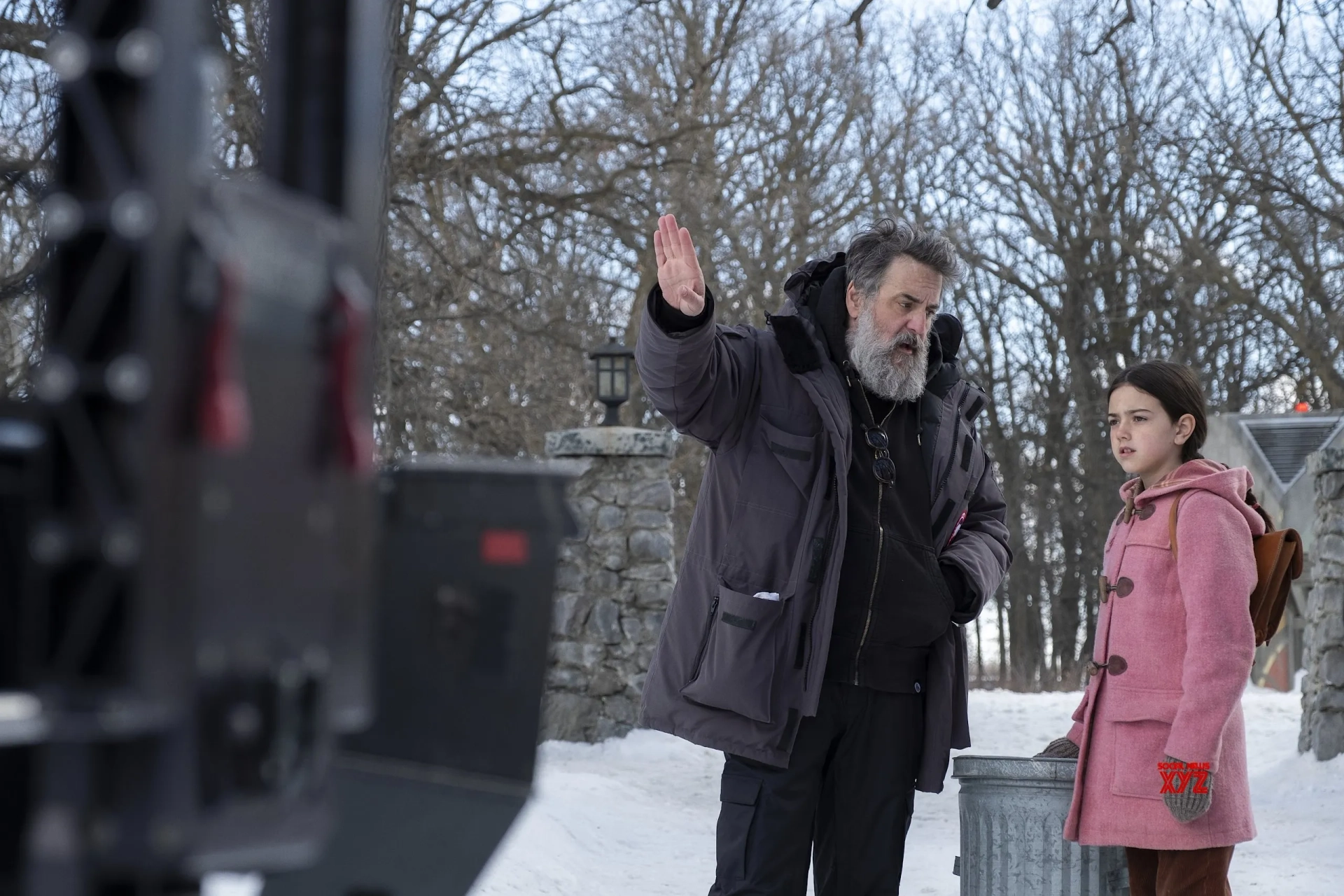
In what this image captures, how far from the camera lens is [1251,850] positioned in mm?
6277

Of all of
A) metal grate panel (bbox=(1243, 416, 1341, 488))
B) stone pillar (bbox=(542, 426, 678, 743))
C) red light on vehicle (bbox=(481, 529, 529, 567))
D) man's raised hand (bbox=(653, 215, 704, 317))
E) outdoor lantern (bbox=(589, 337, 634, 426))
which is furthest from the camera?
metal grate panel (bbox=(1243, 416, 1341, 488))

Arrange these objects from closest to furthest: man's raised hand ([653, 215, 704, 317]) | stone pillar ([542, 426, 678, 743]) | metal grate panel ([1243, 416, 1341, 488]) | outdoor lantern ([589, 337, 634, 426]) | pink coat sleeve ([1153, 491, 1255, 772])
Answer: man's raised hand ([653, 215, 704, 317]) < pink coat sleeve ([1153, 491, 1255, 772]) < stone pillar ([542, 426, 678, 743]) < outdoor lantern ([589, 337, 634, 426]) < metal grate panel ([1243, 416, 1341, 488])

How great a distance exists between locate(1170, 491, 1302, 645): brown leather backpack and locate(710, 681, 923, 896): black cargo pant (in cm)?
78

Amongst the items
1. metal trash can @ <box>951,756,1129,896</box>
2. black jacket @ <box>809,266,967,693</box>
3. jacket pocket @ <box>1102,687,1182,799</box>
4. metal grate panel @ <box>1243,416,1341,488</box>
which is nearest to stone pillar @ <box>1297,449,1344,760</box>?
metal trash can @ <box>951,756,1129,896</box>

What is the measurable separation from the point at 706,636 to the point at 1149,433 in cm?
120

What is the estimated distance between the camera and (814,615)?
2.97 metres

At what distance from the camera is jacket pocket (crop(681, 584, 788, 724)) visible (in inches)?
114

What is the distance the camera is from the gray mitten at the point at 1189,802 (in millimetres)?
2961

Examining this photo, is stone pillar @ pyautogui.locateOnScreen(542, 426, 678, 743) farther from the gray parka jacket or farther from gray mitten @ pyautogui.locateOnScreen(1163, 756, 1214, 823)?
gray mitten @ pyautogui.locateOnScreen(1163, 756, 1214, 823)

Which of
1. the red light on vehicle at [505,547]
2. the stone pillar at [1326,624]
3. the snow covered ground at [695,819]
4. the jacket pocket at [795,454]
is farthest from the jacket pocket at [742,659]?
the stone pillar at [1326,624]

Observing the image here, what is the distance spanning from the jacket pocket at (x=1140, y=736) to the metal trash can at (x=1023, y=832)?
15 centimetres

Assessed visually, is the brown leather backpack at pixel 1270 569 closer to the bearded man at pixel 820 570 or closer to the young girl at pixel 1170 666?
the young girl at pixel 1170 666

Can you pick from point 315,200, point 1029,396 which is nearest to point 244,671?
point 315,200

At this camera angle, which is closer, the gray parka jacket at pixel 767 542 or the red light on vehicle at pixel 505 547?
the red light on vehicle at pixel 505 547
